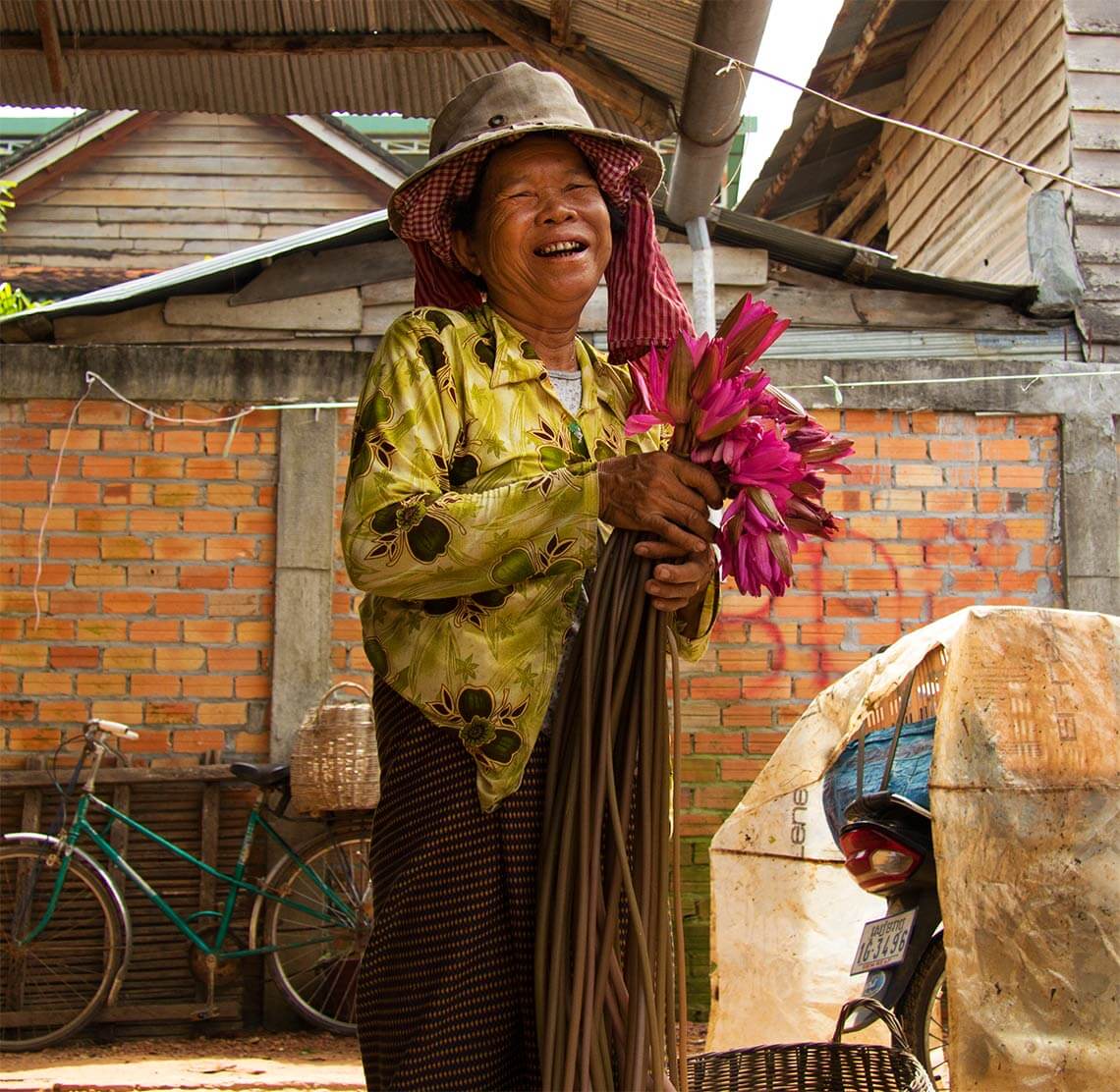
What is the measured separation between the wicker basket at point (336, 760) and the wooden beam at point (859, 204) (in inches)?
232

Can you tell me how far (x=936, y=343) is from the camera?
709cm

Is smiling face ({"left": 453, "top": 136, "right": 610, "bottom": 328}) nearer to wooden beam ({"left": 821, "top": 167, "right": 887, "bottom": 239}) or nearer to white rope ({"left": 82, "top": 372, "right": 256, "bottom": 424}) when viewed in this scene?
white rope ({"left": 82, "top": 372, "right": 256, "bottom": 424})

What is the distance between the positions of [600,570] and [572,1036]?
58cm

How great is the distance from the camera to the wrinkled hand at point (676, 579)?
191 centimetres

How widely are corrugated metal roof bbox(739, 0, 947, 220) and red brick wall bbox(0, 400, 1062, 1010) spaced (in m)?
2.95

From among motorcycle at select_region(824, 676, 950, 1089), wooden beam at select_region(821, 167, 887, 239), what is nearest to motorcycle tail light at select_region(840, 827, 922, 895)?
motorcycle at select_region(824, 676, 950, 1089)

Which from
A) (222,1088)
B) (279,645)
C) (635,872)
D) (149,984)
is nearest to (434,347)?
(635,872)

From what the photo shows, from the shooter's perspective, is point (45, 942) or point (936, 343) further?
point (936, 343)

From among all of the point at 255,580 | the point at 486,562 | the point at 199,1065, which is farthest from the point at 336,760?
the point at 486,562

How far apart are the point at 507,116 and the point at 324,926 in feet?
16.0

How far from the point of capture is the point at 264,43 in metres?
4.01

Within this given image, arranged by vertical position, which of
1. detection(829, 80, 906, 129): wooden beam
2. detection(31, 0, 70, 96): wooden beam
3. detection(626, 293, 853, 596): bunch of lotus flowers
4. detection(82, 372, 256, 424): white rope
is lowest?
detection(626, 293, 853, 596): bunch of lotus flowers

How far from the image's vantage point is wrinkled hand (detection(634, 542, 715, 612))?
1.91 meters

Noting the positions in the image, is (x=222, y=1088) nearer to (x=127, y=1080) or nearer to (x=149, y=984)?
(x=127, y=1080)
